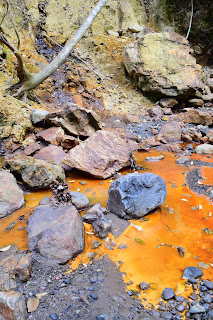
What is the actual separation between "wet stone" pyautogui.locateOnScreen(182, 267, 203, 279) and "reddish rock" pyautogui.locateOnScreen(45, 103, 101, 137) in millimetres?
3958

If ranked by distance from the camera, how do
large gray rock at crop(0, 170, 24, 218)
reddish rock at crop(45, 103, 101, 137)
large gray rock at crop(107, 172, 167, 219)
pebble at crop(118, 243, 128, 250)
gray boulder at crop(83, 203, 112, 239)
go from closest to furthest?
pebble at crop(118, 243, 128, 250) < gray boulder at crop(83, 203, 112, 239) < large gray rock at crop(107, 172, 167, 219) < large gray rock at crop(0, 170, 24, 218) < reddish rock at crop(45, 103, 101, 137)

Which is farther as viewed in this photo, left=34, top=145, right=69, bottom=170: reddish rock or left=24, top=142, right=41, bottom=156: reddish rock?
left=24, top=142, right=41, bottom=156: reddish rock

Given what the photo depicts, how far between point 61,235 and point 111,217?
0.77 meters

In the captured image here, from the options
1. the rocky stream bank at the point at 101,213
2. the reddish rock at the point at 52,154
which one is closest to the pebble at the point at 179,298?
the rocky stream bank at the point at 101,213

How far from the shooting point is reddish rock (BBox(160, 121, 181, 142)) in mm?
6125

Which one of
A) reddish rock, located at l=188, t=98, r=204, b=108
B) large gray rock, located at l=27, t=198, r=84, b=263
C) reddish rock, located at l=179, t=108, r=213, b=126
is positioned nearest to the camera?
large gray rock, located at l=27, t=198, r=84, b=263

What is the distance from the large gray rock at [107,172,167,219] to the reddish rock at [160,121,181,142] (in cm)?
349

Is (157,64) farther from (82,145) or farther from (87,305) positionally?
(87,305)

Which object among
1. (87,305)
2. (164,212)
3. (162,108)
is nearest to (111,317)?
(87,305)

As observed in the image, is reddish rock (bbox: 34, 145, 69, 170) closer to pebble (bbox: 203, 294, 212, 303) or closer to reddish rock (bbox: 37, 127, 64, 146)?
reddish rock (bbox: 37, 127, 64, 146)

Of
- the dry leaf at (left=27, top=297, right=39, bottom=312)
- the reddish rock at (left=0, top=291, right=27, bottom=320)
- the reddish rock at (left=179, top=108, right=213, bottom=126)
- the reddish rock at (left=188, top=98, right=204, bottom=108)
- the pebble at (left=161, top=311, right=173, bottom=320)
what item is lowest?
the dry leaf at (left=27, top=297, right=39, bottom=312)

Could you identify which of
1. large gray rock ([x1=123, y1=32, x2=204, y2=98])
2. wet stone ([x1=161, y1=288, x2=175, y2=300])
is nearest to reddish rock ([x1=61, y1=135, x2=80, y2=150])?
wet stone ([x1=161, y1=288, x2=175, y2=300])

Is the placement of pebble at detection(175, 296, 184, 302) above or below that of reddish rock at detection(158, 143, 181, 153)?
above

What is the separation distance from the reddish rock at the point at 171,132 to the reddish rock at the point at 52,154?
3.02 metres
